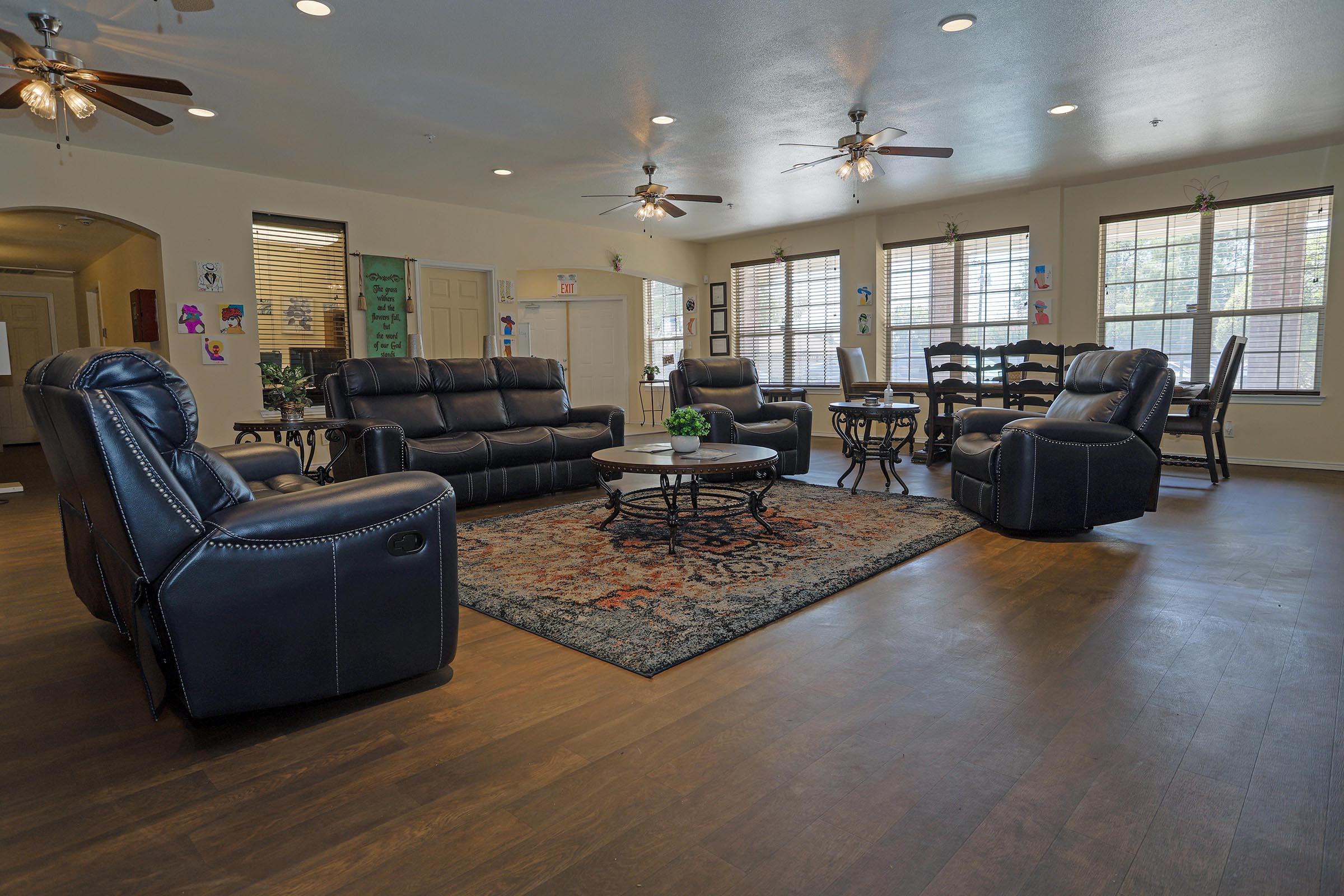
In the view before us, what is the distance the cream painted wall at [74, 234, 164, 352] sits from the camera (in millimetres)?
5941

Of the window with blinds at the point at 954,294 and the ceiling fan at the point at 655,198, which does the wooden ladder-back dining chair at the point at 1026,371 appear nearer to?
the window with blinds at the point at 954,294

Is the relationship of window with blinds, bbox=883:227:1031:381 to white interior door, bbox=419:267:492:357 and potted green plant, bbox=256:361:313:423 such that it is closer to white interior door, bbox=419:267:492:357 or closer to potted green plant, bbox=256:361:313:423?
white interior door, bbox=419:267:492:357

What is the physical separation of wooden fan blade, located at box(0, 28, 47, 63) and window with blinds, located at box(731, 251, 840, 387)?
24.3ft

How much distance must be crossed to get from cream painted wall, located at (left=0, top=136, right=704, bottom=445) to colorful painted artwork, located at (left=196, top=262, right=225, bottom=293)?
0.11 feet

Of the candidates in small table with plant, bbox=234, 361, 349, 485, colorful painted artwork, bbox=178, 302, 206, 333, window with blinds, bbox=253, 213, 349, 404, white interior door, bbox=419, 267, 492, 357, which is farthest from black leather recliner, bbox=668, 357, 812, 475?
colorful painted artwork, bbox=178, 302, 206, 333

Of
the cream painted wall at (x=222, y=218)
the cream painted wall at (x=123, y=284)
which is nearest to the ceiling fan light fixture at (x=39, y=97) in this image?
the cream painted wall at (x=222, y=218)

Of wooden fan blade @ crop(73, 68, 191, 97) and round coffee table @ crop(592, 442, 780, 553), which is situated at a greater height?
wooden fan blade @ crop(73, 68, 191, 97)

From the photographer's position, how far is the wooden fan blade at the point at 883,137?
4.57 m

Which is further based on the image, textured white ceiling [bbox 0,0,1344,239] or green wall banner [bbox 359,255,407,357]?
green wall banner [bbox 359,255,407,357]

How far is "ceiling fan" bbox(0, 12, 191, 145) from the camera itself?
3.37 meters

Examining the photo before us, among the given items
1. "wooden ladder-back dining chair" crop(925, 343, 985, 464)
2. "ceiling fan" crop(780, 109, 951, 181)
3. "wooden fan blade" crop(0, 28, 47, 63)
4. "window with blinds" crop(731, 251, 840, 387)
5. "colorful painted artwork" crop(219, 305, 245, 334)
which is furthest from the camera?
"window with blinds" crop(731, 251, 840, 387)

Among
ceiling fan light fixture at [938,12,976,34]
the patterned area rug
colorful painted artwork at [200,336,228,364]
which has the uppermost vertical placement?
ceiling fan light fixture at [938,12,976,34]

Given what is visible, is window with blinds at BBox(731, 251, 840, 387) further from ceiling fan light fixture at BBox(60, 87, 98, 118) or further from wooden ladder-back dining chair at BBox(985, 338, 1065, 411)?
ceiling fan light fixture at BBox(60, 87, 98, 118)

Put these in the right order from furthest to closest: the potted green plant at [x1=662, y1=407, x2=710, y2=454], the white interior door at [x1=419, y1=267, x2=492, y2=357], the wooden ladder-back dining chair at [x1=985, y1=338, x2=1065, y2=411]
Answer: the white interior door at [x1=419, y1=267, x2=492, y2=357] < the wooden ladder-back dining chair at [x1=985, y1=338, x2=1065, y2=411] < the potted green plant at [x1=662, y1=407, x2=710, y2=454]
